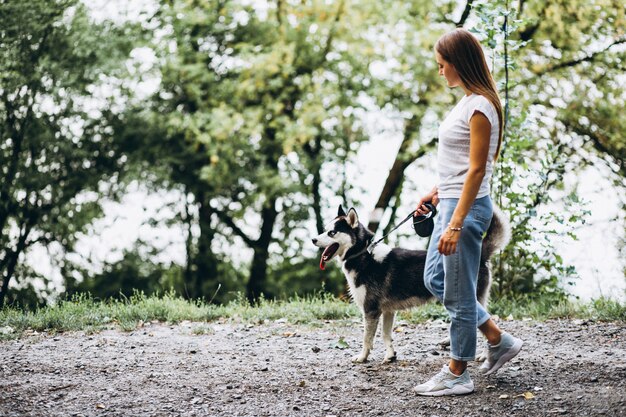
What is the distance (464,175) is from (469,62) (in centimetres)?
65

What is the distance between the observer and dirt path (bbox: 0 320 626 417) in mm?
3982

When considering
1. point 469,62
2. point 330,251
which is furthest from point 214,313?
point 469,62

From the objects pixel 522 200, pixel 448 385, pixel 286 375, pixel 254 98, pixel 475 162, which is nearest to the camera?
pixel 475 162

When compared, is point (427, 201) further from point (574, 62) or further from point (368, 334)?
point (574, 62)

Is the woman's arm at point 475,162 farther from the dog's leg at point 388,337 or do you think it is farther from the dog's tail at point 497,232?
the dog's leg at point 388,337

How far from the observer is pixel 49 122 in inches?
498

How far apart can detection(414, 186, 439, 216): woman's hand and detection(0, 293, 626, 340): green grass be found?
2447 millimetres

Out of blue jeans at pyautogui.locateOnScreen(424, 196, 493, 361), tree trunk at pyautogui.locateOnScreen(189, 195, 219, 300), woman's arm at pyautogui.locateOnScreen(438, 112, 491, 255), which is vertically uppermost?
woman's arm at pyautogui.locateOnScreen(438, 112, 491, 255)

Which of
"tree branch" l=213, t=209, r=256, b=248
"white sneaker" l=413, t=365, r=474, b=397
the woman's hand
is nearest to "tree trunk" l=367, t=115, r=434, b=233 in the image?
"tree branch" l=213, t=209, r=256, b=248

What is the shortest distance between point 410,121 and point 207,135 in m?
4.57

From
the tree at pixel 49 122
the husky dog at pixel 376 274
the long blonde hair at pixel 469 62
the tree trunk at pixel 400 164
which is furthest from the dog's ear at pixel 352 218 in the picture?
the tree trunk at pixel 400 164

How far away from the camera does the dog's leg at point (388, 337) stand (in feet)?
16.5

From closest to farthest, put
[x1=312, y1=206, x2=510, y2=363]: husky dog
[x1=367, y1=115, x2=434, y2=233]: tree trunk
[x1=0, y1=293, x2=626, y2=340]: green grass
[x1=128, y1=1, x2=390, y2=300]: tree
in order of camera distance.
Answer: [x1=312, y1=206, x2=510, y2=363]: husky dog
[x1=0, y1=293, x2=626, y2=340]: green grass
[x1=128, y1=1, x2=390, y2=300]: tree
[x1=367, y1=115, x2=434, y2=233]: tree trunk

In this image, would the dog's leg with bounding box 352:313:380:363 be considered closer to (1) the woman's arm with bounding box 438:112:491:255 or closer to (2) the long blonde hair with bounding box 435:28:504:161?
(1) the woman's arm with bounding box 438:112:491:255
